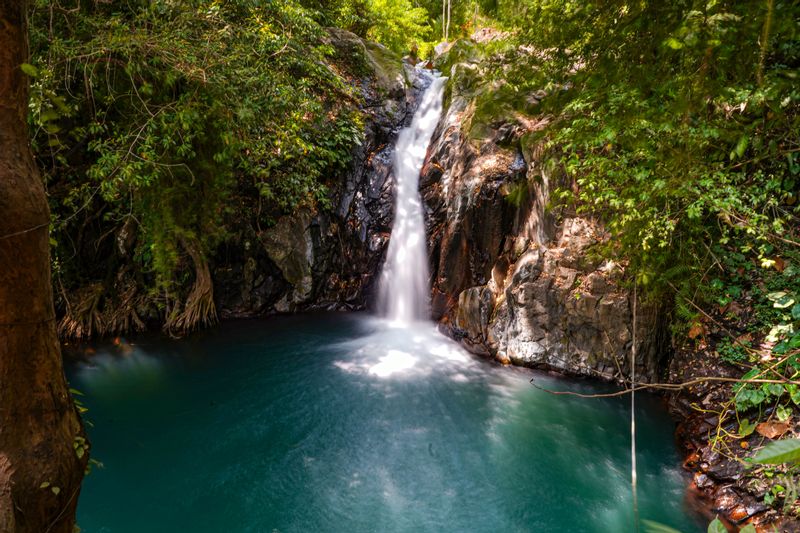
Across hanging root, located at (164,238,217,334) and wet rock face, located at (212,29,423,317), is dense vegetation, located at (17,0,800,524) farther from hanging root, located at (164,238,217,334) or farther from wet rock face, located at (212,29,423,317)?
wet rock face, located at (212,29,423,317)

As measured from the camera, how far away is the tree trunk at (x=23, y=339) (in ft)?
4.49

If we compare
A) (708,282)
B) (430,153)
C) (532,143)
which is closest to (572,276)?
(708,282)

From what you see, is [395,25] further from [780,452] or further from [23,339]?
[780,452]

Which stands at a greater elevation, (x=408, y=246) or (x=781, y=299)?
(x=408, y=246)

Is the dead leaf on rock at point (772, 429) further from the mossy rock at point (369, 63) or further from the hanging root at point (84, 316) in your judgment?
the mossy rock at point (369, 63)

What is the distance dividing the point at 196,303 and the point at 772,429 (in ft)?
28.0

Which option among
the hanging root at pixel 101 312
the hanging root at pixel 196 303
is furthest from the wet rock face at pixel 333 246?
the hanging root at pixel 101 312

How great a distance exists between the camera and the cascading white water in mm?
8562

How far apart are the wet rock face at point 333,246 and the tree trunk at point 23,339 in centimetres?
694

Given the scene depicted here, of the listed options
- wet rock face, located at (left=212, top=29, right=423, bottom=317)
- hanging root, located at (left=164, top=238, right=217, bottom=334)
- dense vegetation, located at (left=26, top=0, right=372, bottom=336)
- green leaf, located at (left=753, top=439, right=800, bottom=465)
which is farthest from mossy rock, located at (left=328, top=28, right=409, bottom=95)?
green leaf, located at (left=753, top=439, right=800, bottom=465)

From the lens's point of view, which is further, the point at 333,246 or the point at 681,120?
the point at 333,246

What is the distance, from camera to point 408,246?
8.83 m

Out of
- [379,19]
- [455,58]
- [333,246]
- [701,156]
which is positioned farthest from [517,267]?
[379,19]

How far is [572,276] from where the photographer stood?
19.2ft
